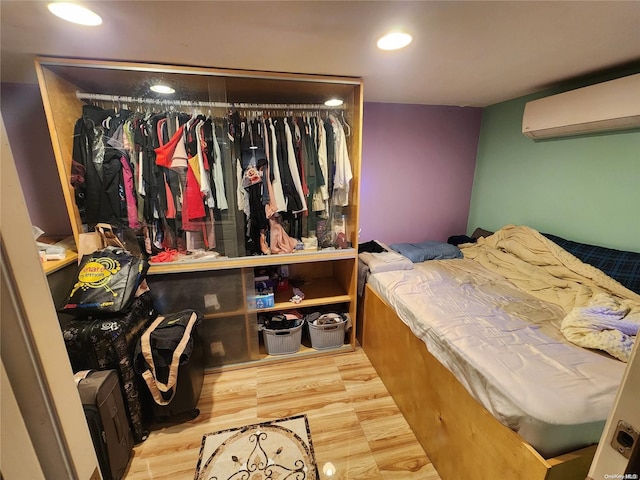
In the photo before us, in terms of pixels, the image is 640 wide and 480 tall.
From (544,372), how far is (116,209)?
242 cm

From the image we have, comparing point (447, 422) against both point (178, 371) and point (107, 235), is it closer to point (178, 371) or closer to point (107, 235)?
point (178, 371)

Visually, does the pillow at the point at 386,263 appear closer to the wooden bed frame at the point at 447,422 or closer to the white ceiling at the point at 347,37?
the wooden bed frame at the point at 447,422

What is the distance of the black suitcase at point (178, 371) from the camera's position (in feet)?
5.21

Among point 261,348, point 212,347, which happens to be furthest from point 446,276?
point 212,347

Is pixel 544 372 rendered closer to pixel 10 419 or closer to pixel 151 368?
pixel 10 419

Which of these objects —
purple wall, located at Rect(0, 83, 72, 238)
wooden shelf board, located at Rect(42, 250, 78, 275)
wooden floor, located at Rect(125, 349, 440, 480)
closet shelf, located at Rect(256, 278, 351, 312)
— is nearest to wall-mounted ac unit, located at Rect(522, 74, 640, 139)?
closet shelf, located at Rect(256, 278, 351, 312)

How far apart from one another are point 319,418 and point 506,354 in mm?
1149

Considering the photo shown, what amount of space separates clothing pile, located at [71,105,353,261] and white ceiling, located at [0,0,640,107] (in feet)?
1.24

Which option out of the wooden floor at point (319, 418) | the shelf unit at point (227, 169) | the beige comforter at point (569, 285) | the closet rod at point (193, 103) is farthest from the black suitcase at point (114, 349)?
the beige comforter at point (569, 285)

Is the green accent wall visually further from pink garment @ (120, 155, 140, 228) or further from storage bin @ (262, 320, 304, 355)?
pink garment @ (120, 155, 140, 228)

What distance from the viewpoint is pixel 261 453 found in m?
1.54

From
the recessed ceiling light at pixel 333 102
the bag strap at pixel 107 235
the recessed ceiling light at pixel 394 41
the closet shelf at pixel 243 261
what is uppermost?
the recessed ceiling light at pixel 394 41

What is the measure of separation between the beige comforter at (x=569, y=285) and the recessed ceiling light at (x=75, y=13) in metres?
2.52

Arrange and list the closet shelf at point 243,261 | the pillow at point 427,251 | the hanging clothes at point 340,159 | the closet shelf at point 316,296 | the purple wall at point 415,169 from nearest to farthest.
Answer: the closet shelf at point 243,261 < the hanging clothes at point 340,159 < the closet shelf at point 316,296 < the pillow at point 427,251 < the purple wall at point 415,169
